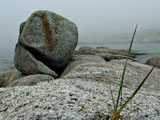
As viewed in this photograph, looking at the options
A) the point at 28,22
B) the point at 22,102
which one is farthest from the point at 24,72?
the point at 22,102

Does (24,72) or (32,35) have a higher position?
(32,35)

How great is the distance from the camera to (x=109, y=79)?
5562 millimetres

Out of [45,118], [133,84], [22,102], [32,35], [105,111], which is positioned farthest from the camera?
[32,35]

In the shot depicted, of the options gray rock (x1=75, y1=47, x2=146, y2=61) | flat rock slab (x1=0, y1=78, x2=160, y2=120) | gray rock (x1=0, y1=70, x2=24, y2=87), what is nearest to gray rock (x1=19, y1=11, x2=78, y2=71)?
gray rock (x1=0, y1=70, x2=24, y2=87)

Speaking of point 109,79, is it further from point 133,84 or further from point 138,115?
point 138,115

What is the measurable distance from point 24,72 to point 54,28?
3.23 metres

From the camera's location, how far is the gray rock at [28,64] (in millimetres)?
8789

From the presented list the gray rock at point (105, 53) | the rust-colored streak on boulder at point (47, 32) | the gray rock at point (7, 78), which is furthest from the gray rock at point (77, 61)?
the gray rock at point (105, 53)

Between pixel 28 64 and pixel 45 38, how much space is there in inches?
71.7

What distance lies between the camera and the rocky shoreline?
2804mm

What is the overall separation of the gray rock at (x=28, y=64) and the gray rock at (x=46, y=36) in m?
0.39

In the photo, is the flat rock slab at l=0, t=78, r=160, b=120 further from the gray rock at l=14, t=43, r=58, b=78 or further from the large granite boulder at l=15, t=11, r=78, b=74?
the large granite boulder at l=15, t=11, r=78, b=74

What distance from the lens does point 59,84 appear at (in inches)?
172

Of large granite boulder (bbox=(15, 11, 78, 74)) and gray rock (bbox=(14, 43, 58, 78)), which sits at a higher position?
large granite boulder (bbox=(15, 11, 78, 74))
